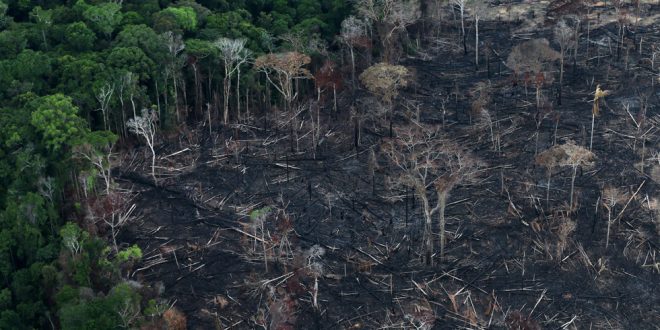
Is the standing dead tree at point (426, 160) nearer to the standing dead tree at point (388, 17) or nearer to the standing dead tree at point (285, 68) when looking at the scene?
the standing dead tree at point (285, 68)

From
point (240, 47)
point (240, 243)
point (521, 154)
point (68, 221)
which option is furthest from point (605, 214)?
point (68, 221)

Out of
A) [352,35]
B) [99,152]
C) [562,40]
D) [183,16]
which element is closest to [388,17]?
[352,35]

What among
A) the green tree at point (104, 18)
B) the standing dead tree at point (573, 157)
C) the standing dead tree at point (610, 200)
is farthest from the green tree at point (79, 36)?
the standing dead tree at point (610, 200)

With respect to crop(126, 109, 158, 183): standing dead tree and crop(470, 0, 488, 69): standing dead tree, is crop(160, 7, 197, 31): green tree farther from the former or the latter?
crop(470, 0, 488, 69): standing dead tree

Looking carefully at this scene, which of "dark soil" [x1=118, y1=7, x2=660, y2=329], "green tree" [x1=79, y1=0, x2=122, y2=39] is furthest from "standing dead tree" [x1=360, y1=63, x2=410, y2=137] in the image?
"green tree" [x1=79, y1=0, x2=122, y2=39]

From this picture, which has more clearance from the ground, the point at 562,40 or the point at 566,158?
the point at 562,40

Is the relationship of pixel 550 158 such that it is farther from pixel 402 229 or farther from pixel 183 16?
pixel 183 16
